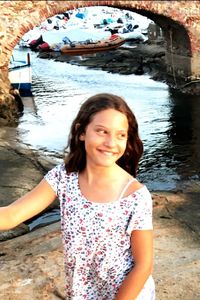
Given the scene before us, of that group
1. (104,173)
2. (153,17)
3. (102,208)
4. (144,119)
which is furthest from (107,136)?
(153,17)

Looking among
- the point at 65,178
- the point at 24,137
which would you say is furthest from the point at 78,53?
the point at 65,178

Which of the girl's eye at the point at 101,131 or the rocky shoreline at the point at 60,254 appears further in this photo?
the rocky shoreline at the point at 60,254

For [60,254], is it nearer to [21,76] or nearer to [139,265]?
[139,265]

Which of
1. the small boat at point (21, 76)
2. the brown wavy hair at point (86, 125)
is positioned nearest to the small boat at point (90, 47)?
the small boat at point (21, 76)

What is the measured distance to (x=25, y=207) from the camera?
2.20m

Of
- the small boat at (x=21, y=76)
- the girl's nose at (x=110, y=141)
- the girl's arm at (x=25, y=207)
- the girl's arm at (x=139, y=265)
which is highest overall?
the girl's nose at (x=110, y=141)

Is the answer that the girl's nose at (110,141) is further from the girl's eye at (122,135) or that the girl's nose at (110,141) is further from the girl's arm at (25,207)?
the girl's arm at (25,207)

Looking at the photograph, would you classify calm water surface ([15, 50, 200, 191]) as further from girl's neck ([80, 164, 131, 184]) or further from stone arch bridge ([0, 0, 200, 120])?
girl's neck ([80, 164, 131, 184])

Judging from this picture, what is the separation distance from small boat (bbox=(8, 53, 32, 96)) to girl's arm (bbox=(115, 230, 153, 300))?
15099 mm

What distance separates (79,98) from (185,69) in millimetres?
3982

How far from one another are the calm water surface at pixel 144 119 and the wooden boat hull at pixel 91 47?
6640mm

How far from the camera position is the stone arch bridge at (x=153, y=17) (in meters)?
14.3

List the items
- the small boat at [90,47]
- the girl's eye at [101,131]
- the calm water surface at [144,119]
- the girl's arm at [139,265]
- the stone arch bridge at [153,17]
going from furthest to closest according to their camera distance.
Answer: the small boat at [90,47]
the stone arch bridge at [153,17]
the calm water surface at [144,119]
the girl's eye at [101,131]
the girl's arm at [139,265]

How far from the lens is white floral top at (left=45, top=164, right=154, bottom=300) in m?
2.05
